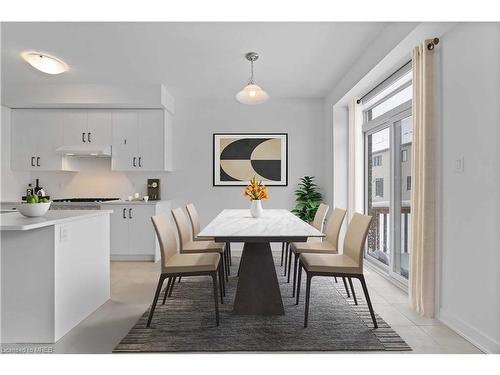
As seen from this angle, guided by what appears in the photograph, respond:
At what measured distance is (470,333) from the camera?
2.30 meters

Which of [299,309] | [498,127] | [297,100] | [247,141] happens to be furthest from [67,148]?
[498,127]

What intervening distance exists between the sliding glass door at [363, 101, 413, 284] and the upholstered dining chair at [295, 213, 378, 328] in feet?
2.80

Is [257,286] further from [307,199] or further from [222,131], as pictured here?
[222,131]

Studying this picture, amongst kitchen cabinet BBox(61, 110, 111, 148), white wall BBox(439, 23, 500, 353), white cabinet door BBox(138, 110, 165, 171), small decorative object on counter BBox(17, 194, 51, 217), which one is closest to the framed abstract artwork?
white cabinet door BBox(138, 110, 165, 171)

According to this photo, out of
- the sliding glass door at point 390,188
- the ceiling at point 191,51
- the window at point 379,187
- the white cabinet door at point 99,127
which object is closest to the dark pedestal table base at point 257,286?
the sliding glass door at point 390,188

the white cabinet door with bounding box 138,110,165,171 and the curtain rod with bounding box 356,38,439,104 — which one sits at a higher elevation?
the curtain rod with bounding box 356,38,439,104

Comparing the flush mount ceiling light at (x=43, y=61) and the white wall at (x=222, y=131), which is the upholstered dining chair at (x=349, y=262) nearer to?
the white wall at (x=222, y=131)

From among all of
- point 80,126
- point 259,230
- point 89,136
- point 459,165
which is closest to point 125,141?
point 89,136

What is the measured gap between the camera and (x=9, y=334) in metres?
2.31

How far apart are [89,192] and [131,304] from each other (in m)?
3.14

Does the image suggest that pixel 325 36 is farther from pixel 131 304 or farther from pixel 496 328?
pixel 131 304

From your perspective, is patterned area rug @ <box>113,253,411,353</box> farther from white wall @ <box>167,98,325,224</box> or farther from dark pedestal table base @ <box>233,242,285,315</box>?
white wall @ <box>167,98,325,224</box>

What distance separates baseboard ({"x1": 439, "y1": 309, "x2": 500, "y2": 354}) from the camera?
6.92 feet
